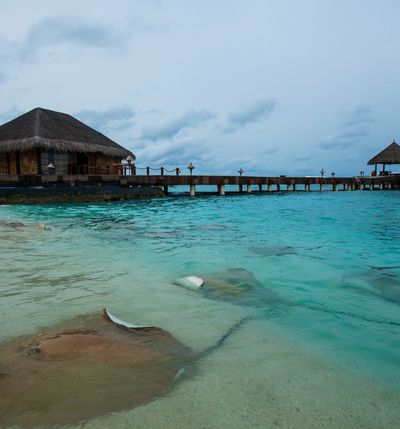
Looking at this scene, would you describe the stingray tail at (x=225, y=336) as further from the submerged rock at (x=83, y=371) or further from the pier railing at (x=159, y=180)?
the pier railing at (x=159, y=180)

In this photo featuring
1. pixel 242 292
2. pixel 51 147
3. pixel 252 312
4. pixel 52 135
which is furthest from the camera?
pixel 52 135

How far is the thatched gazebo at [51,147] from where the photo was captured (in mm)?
22188

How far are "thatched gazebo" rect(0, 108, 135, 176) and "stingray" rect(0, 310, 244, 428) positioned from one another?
789 inches

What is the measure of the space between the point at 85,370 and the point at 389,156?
47502 millimetres

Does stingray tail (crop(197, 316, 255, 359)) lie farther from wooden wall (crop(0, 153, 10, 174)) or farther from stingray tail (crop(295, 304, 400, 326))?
wooden wall (crop(0, 153, 10, 174))

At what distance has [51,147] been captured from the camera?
22.0 m

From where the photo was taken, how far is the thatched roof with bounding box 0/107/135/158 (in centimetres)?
2184

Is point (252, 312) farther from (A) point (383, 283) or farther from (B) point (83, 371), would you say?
(A) point (383, 283)

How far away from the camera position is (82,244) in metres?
7.76

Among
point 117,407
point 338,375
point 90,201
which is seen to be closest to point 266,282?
point 338,375

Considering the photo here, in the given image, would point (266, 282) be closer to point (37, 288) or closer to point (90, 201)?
point (37, 288)

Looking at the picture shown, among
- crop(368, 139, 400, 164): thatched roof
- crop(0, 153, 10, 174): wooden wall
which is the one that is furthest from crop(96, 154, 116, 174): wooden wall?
crop(368, 139, 400, 164): thatched roof

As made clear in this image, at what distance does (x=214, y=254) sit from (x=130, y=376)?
15.4ft

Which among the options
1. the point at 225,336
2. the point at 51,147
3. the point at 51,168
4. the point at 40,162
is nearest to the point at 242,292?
the point at 225,336
